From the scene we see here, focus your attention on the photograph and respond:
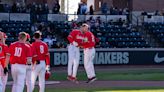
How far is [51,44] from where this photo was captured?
31.8 metres

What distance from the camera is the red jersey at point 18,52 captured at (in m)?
13.5

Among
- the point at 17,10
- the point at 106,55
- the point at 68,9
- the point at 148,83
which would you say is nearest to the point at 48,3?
the point at 17,10

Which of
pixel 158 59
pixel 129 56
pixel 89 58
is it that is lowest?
pixel 158 59

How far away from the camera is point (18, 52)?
13539mm

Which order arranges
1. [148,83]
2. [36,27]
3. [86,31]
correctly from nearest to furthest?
[86,31]
[148,83]
[36,27]

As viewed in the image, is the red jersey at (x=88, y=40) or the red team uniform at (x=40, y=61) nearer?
the red team uniform at (x=40, y=61)

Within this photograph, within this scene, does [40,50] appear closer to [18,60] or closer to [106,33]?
[18,60]

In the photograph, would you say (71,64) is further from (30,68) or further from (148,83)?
(30,68)

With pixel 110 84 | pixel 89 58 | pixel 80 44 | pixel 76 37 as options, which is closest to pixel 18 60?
pixel 76 37

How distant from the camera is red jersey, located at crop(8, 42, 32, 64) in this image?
13484mm

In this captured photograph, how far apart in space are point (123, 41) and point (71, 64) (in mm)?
16123

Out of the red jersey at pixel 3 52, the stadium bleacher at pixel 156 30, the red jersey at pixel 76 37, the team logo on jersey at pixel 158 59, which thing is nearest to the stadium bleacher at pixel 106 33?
the stadium bleacher at pixel 156 30

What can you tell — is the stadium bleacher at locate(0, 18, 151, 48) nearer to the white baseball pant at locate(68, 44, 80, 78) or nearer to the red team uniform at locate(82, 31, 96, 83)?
the red team uniform at locate(82, 31, 96, 83)

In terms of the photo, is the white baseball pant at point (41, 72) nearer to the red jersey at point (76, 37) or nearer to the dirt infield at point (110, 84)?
the dirt infield at point (110, 84)
